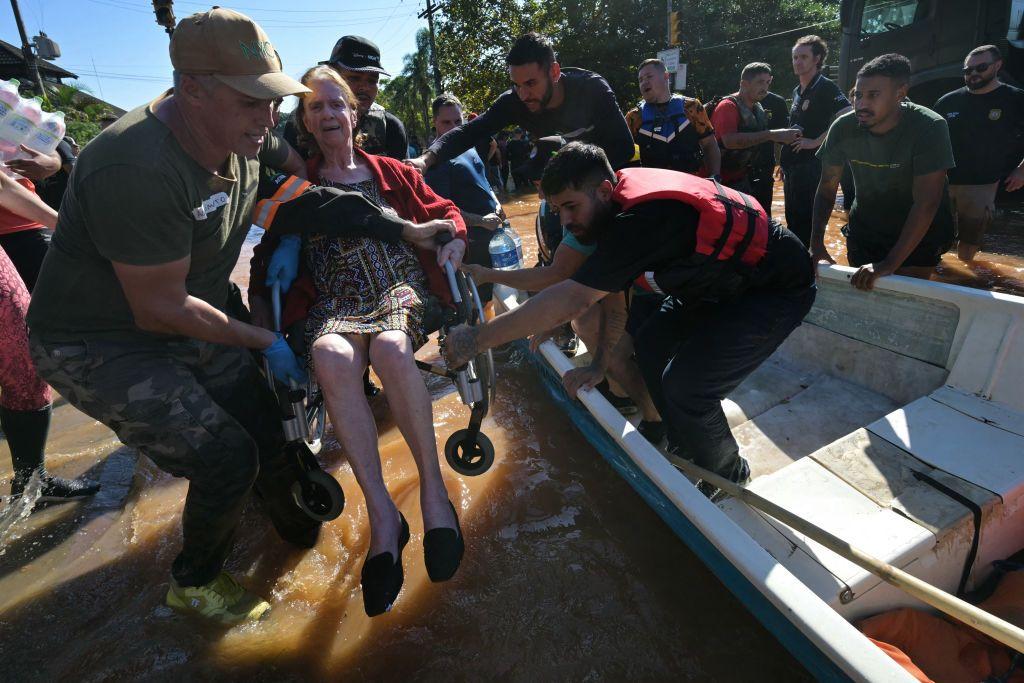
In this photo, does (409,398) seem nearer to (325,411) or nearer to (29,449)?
(325,411)

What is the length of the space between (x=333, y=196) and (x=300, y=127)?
534 mm

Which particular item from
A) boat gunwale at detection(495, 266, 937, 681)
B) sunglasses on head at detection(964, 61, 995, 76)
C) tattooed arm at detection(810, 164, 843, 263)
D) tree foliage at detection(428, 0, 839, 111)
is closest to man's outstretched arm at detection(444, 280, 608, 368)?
boat gunwale at detection(495, 266, 937, 681)

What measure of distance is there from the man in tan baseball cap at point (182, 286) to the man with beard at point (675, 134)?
316cm

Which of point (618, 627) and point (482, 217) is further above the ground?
point (482, 217)

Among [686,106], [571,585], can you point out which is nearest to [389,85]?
[686,106]

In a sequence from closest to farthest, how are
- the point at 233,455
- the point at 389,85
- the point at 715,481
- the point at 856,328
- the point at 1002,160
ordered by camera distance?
the point at 233,455 → the point at 715,481 → the point at 856,328 → the point at 1002,160 → the point at 389,85

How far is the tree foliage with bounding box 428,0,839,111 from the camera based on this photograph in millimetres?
17531

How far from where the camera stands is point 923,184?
295 cm

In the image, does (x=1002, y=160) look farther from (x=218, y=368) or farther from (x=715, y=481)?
(x=218, y=368)

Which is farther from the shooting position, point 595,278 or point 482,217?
point 482,217

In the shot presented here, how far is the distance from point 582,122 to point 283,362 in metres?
2.31

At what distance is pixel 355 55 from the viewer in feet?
11.5

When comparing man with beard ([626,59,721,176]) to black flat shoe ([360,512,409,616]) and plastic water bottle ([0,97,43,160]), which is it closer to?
black flat shoe ([360,512,409,616])

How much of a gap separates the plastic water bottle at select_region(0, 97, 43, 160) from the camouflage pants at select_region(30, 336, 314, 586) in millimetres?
1468
